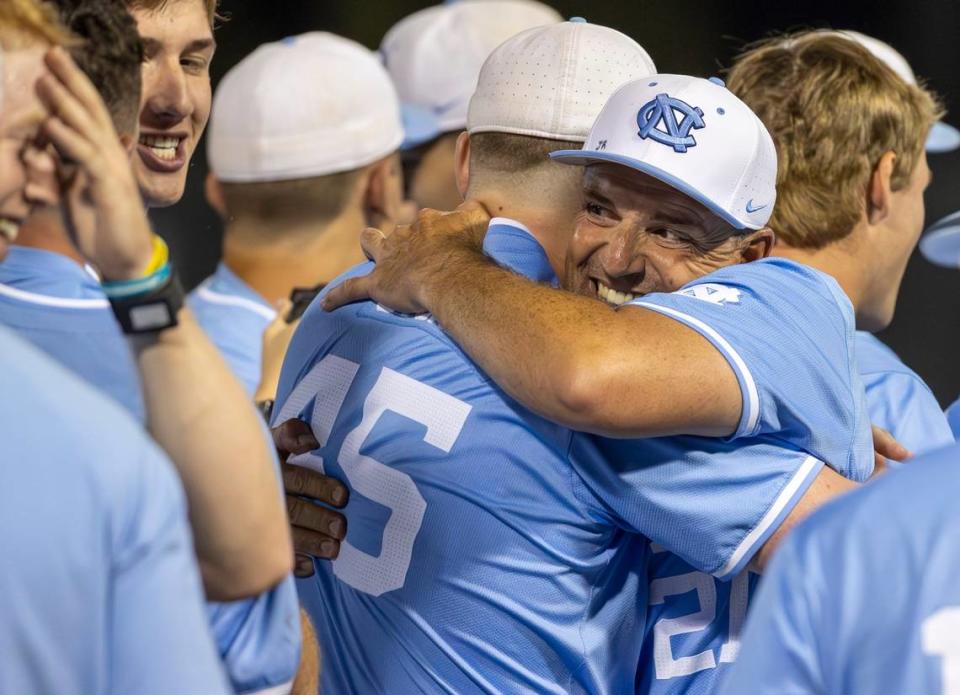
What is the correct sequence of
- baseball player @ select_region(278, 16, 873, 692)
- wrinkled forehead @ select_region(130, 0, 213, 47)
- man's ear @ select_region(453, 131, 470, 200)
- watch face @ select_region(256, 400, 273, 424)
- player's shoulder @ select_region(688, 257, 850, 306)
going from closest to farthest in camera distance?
1. baseball player @ select_region(278, 16, 873, 692)
2. player's shoulder @ select_region(688, 257, 850, 306)
3. man's ear @ select_region(453, 131, 470, 200)
4. wrinkled forehead @ select_region(130, 0, 213, 47)
5. watch face @ select_region(256, 400, 273, 424)

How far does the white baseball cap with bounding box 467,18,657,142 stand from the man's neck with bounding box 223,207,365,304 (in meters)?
1.59

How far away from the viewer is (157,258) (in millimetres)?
1285

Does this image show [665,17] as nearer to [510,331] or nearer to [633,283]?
[633,283]

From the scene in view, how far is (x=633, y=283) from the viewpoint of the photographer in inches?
81.0

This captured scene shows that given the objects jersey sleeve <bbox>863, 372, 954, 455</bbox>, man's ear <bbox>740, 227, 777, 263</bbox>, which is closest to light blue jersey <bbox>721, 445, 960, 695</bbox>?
man's ear <bbox>740, 227, 777, 263</bbox>

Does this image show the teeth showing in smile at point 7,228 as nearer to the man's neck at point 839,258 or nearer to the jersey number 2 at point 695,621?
the jersey number 2 at point 695,621

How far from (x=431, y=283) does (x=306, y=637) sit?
1.72ft

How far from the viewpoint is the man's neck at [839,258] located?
261 cm

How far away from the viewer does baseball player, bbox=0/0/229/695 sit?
1071 mm

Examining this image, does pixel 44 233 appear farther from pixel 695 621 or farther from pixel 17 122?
pixel 695 621

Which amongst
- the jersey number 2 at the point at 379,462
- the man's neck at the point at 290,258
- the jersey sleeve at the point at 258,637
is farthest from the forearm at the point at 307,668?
the man's neck at the point at 290,258

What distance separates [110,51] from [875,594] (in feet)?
3.26

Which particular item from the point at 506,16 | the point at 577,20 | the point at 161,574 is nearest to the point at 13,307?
the point at 161,574

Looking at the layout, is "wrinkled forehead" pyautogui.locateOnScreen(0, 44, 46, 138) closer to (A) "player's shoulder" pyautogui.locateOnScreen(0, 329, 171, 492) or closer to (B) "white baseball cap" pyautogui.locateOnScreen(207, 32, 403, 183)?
(A) "player's shoulder" pyautogui.locateOnScreen(0, 329, 171, 492)
